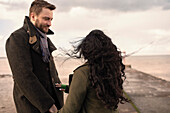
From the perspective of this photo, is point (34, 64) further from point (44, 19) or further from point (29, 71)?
point (44, 19)

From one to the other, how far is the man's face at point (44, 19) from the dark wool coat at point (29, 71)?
75 mm

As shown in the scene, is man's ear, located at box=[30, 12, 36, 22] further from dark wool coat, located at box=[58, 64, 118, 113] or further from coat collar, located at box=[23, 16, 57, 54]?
dark wool coat, located at box=[58, 64, 118, 113]

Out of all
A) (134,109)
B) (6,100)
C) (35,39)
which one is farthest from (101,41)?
(6,100)

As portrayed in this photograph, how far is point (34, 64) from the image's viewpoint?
1.95 meters

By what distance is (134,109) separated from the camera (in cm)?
423

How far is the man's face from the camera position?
201 centimetres

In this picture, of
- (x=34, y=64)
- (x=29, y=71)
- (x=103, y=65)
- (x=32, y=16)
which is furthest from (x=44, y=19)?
(x=103, y=65)

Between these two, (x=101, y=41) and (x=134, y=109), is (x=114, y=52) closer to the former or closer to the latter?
(x=101, y=41)

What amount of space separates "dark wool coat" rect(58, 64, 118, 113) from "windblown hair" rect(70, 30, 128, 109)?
49 mm

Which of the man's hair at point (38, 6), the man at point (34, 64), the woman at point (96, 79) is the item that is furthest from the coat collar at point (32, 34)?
the woman at point (96, 79)

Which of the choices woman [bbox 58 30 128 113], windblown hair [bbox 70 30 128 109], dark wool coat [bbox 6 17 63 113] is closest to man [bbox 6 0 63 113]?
dark wool coat [bbox 6 17 63 113]

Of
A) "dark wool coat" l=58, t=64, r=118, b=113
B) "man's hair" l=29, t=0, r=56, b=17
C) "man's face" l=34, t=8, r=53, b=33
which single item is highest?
"man's hair" l=29, t=0, r=56, b=17

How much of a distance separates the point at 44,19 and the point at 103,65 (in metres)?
0.89

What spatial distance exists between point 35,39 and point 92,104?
0.87m
